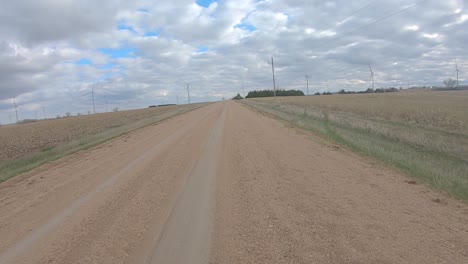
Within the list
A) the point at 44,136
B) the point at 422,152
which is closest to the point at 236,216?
the point at 422,152

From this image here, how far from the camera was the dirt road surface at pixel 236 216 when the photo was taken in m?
4.37

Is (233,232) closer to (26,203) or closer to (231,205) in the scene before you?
(231,205)

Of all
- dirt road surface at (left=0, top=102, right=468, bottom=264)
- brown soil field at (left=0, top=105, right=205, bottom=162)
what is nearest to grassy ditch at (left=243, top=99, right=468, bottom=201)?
dirt road surface at (left=0, top=102, right=468, bottom=264)

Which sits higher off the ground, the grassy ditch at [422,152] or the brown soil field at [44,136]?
the brown soil field at [44,136]

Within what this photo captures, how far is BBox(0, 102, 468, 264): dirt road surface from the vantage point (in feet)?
14.3

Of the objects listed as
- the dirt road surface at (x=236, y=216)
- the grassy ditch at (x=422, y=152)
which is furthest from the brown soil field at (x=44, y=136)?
the grassy ditch at (x=422, y=152)

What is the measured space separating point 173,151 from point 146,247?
844 centimetres

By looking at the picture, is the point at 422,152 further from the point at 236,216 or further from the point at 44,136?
the point at 44,136

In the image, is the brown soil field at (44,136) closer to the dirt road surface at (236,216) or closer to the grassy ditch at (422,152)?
the dirt road surface at (236,216)

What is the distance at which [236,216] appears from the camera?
18.7 feet

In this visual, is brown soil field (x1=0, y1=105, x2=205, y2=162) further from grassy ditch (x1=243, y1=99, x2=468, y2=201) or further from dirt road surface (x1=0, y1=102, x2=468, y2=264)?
grassy ditch (x1=243, y1=99, x2=468, y2=201)

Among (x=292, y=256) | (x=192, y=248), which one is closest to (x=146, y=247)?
(x=192, y=248)

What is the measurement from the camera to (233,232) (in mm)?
5031

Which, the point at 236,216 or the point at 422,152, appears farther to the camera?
the point at 422,152
